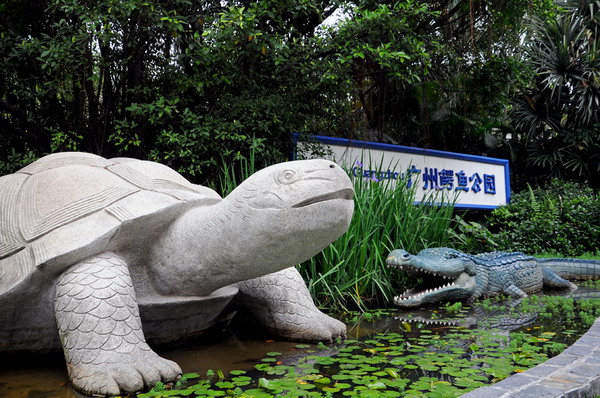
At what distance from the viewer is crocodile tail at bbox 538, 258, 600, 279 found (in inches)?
242

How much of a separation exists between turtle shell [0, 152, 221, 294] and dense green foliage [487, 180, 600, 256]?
601 centimetres

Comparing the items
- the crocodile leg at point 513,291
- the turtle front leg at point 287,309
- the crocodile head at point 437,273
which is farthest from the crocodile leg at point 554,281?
the turtle front leg at point 287,309

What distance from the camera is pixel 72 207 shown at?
2.54 metres

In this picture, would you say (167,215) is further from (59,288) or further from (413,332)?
(413,332)

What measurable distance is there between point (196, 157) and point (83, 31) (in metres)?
1.44

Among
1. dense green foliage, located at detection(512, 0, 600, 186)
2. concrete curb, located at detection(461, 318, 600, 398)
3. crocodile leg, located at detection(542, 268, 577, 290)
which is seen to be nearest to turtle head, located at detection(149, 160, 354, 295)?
concrete curb, located at detection(461, 318, 600, 398)

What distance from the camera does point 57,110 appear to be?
5.28 meters

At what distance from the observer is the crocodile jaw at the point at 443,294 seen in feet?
13.7

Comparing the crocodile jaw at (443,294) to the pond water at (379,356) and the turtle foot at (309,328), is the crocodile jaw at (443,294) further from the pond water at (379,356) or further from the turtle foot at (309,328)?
the turtle foot at (309,328)

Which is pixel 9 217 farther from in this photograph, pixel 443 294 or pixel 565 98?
pixel 565 98

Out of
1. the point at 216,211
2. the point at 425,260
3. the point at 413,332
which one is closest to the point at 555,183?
the point at 425,260

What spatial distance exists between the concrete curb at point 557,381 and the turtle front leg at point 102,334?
4.40 ft

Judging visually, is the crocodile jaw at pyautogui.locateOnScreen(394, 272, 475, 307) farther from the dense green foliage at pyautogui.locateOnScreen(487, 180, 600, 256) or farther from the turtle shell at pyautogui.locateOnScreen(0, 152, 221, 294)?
the dense green foliage at pyautogui.locateOnScreen(487, 180, 600, 256)

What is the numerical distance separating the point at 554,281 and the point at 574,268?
90cm
